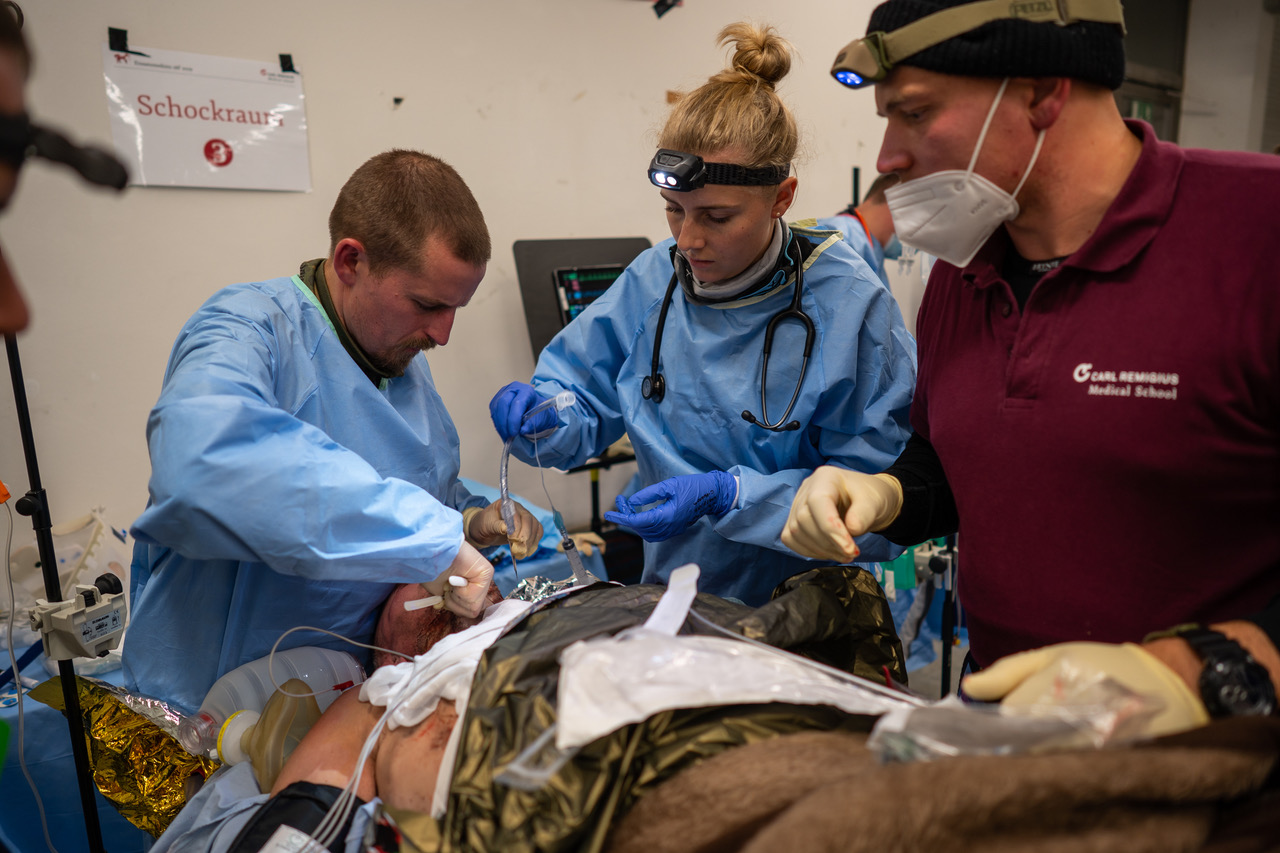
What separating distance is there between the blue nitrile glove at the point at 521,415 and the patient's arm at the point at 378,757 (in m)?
0.65

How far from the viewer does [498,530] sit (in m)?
1.71

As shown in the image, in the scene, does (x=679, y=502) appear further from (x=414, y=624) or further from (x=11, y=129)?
(x=11, y=129)

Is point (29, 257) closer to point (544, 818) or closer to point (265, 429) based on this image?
point (265, 429)

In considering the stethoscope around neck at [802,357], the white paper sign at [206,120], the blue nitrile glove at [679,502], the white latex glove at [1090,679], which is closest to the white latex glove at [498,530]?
the blue nitrile glove at [679,502]

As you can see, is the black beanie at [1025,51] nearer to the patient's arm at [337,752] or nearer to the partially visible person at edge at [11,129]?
the partially visible person at edge at [11,129]

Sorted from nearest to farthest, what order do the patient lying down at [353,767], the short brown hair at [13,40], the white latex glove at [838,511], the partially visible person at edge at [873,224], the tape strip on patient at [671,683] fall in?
the short brown hair at [13,40], the tape strip on patient at [671,683], the patient lying down at [353,767], the white latex glove at [838,511], the partially visible person at edge at [873,224]

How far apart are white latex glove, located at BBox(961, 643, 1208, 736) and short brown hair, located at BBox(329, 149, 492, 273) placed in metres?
1.13

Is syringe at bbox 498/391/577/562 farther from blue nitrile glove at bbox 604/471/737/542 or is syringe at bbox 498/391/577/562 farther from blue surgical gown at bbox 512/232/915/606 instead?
blue nitrile glove at bbox 604/471/737/542

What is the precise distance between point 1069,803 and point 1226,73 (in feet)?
21.7

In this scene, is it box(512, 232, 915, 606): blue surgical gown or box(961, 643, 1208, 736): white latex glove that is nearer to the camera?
box(961, 643, 1208, 736): white latex glove

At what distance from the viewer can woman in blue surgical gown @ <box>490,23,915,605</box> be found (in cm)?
148

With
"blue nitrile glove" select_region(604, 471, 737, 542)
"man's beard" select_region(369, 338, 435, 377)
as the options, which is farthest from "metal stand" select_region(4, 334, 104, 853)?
"blue nitrile glove" select_region(604, 471, 737, 542)

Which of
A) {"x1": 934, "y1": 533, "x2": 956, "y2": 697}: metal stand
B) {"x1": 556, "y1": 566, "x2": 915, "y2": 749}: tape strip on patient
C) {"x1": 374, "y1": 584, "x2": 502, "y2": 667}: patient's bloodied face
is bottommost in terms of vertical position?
{"x1": 934, "y1": 533, "x2": 956, "y2": 697}: metal stand

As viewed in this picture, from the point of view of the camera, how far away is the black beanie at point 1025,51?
Answer: 3.05ft
